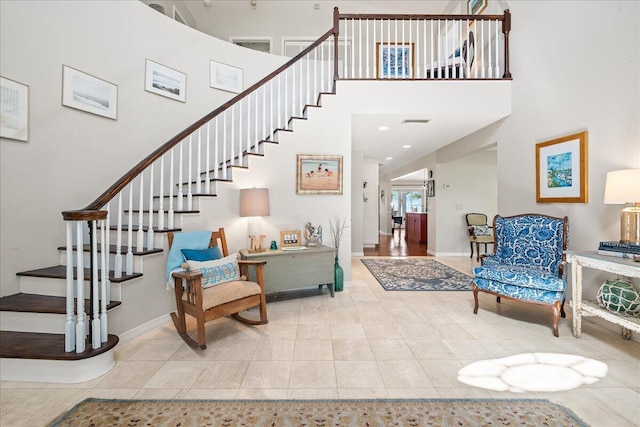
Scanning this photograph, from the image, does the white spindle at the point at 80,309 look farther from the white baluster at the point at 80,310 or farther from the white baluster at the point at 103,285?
the white baluster at the point at 103,285

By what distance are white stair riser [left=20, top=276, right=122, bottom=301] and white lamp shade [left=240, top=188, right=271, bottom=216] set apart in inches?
56.3

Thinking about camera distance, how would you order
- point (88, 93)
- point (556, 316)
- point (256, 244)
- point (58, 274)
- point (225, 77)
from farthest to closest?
point (225, 77) < point (256, 244) < point (88, 93) < point (556, 316) < point (58, 274)

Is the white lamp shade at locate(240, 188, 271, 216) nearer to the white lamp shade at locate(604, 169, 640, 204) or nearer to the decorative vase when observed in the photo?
the decorative vase

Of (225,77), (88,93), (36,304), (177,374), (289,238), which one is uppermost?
(225,77)

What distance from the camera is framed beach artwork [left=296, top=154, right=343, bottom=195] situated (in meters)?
4.02

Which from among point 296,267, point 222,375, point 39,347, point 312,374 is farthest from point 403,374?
point 39,347

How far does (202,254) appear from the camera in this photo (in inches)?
109

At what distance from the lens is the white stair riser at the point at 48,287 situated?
2.44 metres

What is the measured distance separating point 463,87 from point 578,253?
2656 mm

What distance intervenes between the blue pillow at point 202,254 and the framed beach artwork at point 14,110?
1810mm

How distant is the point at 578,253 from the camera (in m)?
2.58

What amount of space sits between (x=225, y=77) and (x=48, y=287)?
3617 millimetres

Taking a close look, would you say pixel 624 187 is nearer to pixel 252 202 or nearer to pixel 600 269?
pixel 600 269

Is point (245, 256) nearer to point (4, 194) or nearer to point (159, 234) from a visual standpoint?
point (159, 234)
